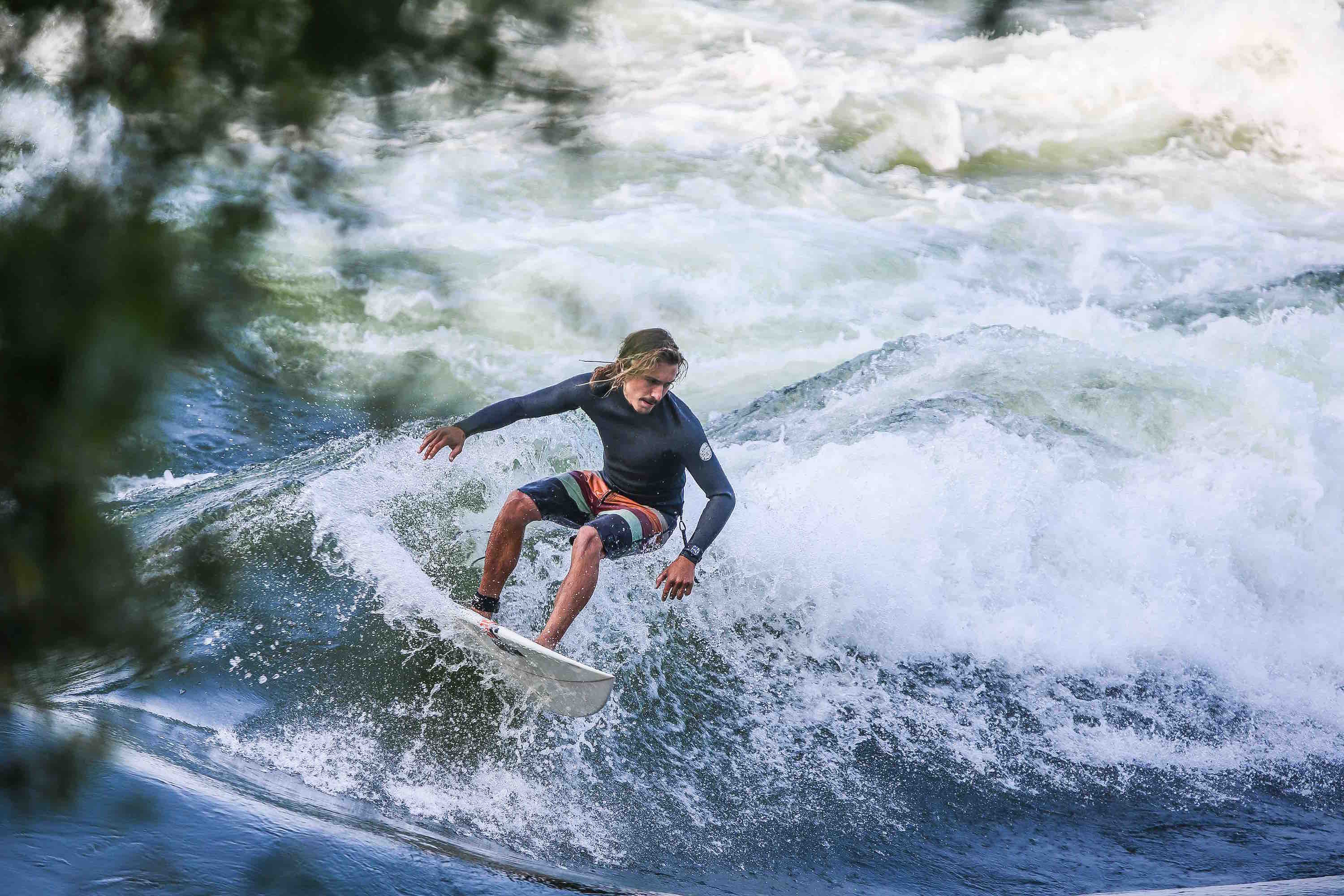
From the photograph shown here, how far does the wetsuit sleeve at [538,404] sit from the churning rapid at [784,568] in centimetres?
48

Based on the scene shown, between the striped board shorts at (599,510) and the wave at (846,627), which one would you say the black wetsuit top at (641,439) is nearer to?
the striped board shorts at (599,510)

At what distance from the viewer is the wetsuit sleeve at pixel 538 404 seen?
16.4ft

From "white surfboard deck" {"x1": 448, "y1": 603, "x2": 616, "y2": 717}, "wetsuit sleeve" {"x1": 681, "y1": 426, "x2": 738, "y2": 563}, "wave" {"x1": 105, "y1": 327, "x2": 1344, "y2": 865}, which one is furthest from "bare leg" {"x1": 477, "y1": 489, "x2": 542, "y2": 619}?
"wetsuit sleeve" {"x1": 681, "y1": 426, "x2": 738, "y2": 563}

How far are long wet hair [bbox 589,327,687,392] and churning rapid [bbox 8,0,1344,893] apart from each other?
3.08 feet

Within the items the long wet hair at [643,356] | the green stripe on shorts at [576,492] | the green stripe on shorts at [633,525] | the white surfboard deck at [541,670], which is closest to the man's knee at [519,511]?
the green stripe on shorts at [576,492]

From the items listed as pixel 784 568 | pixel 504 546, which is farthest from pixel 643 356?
pixel 784 568

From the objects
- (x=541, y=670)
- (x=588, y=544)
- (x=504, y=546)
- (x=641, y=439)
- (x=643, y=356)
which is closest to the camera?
(x=541, y=670)

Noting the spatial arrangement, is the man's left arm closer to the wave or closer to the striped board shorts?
the striped board shorts

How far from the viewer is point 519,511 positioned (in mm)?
4879

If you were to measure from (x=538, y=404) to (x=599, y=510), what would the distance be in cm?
54

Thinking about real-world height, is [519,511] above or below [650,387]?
below

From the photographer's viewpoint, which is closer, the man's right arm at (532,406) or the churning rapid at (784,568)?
the churning rapid at (784,568)

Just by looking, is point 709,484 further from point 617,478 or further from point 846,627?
point 846,627

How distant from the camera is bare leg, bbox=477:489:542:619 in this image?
4840 millimetres
